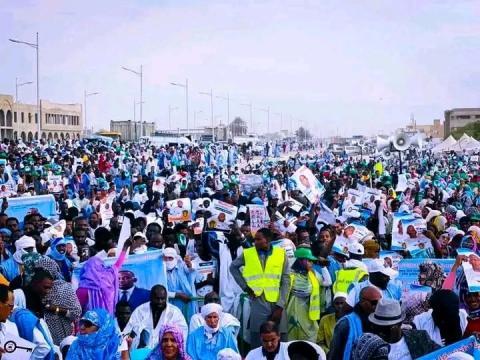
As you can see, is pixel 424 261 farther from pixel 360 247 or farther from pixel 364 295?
pixel 364 295

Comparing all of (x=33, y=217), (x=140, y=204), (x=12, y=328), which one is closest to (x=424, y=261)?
(x=12, y=328)

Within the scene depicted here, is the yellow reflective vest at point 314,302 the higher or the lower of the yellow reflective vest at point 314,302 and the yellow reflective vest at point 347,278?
the lower

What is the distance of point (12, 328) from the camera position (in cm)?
515

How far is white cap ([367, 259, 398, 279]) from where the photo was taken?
21.2ft

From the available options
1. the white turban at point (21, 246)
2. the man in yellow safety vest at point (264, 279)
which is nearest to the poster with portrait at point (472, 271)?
the man in yellow safety vest at point (264, 279)

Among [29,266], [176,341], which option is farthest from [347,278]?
[29,266]

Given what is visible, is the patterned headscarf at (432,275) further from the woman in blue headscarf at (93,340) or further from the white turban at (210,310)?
the woman in blue headscarf at (93,340)

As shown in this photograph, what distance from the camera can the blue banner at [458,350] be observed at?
4.28 meters

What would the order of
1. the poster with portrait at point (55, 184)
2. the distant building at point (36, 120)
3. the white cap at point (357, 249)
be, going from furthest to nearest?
the distant building at point (36, 120), the poster with portrait at point (55, 184), the white cap at point (357, 249)

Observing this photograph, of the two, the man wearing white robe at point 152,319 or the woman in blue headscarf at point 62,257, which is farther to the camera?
the woman in blue headscarf at point 62,257

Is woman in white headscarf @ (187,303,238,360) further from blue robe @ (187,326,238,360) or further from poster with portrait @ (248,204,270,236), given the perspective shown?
poster with portrait @ (248,204,270,236)

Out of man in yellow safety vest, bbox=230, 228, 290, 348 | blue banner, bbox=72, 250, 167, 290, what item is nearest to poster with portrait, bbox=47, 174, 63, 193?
blue banner, bbox=72, 250, 167, 290

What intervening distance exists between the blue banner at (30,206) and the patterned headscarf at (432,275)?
8.37m

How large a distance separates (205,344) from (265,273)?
1.32m
